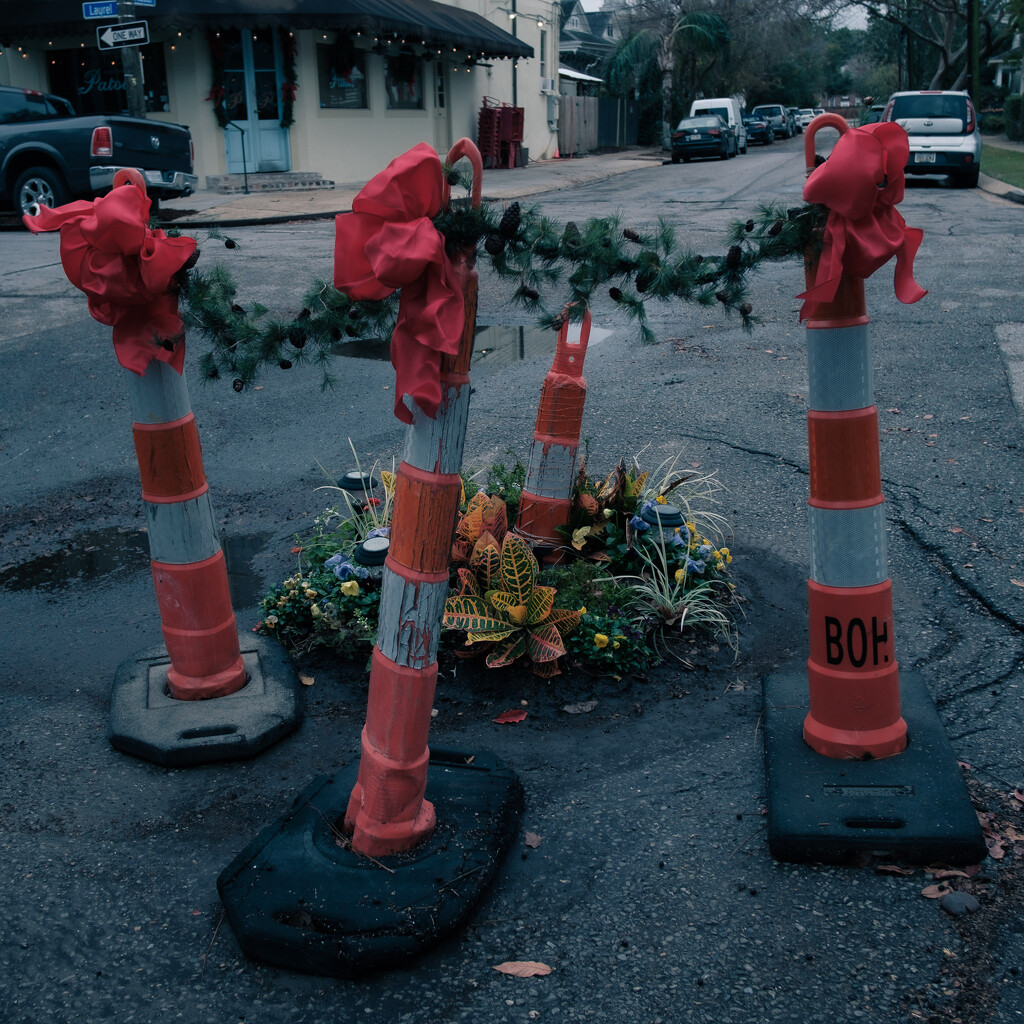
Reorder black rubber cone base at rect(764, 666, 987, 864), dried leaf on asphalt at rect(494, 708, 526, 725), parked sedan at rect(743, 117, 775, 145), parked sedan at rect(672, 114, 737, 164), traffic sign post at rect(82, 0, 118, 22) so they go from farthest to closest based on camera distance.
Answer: parked sedan at rect(743, 117, 775, 145) < parked sedan at rect(672, 114, 737, 164) < traffic sign post at rect(82, 0, 118, 22) < dried leaf on asphalt at rect(494, 708, 526, 725) < black rubber cone base at rect(764, 666, 987, 864)

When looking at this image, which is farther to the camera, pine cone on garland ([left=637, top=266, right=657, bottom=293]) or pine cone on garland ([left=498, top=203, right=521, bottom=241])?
pine cone on garland ([left=637, top=266, right=657, bottom=293])

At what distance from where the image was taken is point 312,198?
19.2 meters

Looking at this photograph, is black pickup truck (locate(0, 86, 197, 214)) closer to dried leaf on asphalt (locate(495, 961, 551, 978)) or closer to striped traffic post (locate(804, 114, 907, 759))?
striped traffic post (locate(804, 114, 907, 759))

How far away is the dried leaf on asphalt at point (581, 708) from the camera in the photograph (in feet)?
10.9

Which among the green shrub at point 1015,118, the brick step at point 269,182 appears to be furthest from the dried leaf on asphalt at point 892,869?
the green shrub at point 1015,118

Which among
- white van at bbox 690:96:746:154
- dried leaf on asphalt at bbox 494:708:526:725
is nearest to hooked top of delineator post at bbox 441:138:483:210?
dried leaf on asphalt at bbox 494:708:526:725

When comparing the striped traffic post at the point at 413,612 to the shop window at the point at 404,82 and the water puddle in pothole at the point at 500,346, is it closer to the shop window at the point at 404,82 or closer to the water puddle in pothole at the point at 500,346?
the water puddle in pothole at the point at 500,346

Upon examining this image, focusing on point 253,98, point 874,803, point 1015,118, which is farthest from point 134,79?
point 1015,118

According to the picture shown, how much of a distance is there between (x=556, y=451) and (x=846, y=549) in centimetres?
138

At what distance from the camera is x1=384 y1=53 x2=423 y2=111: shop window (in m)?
24.6

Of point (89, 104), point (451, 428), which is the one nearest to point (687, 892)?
point (451, 428)

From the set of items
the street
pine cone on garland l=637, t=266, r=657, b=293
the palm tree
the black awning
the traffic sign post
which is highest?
the palm tree

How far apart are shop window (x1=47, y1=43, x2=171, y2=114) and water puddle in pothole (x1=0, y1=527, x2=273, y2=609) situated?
20255 millimetres

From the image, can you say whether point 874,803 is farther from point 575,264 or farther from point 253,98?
point 253,98
